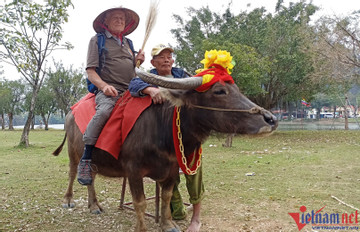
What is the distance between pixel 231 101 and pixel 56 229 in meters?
2.83

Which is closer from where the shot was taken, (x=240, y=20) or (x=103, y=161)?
(x=103, y=161)

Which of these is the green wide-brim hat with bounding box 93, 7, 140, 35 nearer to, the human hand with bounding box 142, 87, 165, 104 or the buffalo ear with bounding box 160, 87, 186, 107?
the human hand with bounding box 142, 87, 165, 104

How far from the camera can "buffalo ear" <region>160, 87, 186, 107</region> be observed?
2.73 metres

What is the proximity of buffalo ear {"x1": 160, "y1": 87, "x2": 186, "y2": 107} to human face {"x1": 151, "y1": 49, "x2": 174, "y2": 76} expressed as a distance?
81cm

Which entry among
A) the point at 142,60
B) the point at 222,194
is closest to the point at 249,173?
the point at 222,194

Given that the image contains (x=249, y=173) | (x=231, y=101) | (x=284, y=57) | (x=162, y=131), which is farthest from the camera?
(x=284, y=57)

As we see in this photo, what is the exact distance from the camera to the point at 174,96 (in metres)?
2.74

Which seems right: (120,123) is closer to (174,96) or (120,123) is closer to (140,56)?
(174,96)

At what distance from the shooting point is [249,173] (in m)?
6.75

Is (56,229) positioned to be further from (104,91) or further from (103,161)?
(104,91)

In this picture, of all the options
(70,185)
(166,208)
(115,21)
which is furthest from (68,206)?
(115,21)

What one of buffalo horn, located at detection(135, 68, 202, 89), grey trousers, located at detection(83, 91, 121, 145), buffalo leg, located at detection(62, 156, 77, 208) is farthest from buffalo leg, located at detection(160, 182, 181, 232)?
buffalo leg, located at detection(62, 156, 77, 208)

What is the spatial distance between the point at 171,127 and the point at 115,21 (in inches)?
62.2

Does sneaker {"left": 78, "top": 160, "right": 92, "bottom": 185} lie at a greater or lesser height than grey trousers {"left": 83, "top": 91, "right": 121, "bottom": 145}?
lesser
